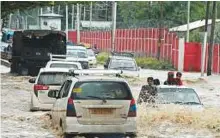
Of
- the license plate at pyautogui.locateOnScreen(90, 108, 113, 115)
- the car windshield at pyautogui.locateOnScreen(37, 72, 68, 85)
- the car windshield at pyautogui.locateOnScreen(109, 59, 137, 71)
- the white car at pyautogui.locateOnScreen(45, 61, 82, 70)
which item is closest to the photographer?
the license plate at pyautogui.locateOnScreen(90, 108, 113, 115)

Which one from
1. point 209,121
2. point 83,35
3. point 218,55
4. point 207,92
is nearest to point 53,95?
point 209,121

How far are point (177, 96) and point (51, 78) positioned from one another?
183 inches


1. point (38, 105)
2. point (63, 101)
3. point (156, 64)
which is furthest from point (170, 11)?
point (63, 101)

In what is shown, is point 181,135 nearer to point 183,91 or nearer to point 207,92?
point 183,91

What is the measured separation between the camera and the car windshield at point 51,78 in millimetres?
20406

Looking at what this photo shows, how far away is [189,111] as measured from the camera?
54.1 ft

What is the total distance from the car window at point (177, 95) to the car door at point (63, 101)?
11.8 ft

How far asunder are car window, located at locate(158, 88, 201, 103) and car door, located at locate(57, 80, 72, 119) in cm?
360

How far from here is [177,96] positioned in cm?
1759

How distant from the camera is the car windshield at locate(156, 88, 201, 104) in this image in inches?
686

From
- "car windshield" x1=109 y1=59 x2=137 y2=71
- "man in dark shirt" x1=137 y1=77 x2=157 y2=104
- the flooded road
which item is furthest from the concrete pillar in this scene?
"man in dark shirt" x1=137 y1=77 x2=157 y2=104

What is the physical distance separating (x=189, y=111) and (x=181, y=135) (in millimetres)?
1989

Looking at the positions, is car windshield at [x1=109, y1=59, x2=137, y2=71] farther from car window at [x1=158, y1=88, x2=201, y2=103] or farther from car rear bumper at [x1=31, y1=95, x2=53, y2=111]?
car window at [x1=158, y1=88, x2=201, y2=103]

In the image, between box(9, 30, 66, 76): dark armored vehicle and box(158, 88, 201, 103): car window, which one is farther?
box(9, 30, 66, 76): dark armored vehicle
